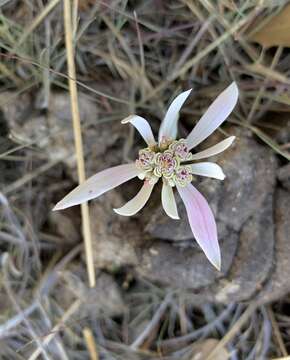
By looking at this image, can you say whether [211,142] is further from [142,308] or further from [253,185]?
[142,308]

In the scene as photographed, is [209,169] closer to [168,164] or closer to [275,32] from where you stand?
[168,164]

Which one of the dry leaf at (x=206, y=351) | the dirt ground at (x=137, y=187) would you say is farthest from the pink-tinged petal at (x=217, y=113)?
the dry leaf at (x=206, y=351)

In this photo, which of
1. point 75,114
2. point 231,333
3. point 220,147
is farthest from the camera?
point 231,333

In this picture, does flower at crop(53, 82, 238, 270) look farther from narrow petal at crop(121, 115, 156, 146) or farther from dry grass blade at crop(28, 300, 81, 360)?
dry grass blade at crop(28, 300, 81, 360)

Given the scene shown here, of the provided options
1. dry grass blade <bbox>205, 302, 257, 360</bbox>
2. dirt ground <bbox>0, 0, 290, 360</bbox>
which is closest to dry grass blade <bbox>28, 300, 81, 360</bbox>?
dirt ground <bbox>0, 0, 290, 360</bbox>

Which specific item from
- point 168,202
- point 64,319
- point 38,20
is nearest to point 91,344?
point 64,319
